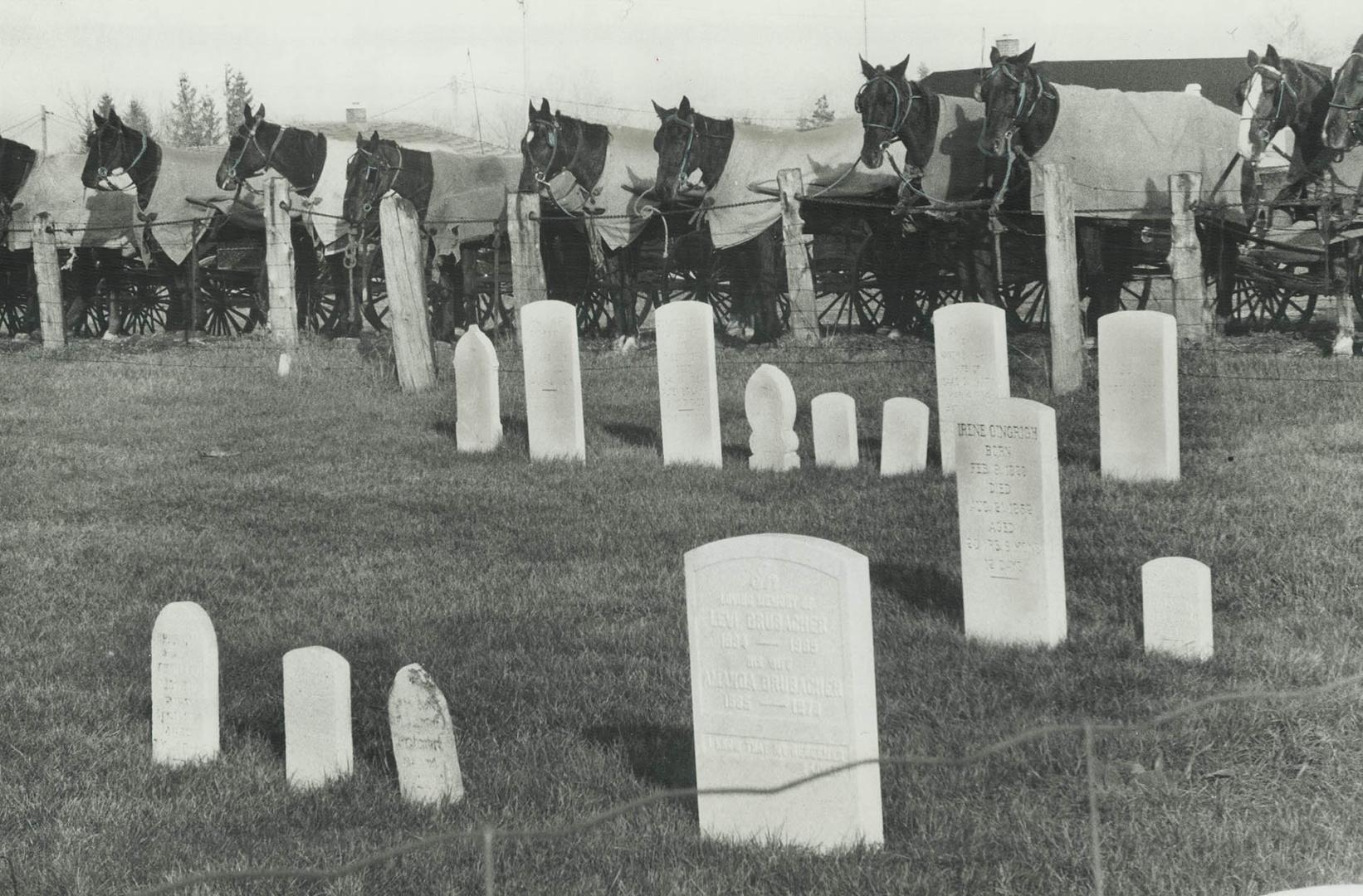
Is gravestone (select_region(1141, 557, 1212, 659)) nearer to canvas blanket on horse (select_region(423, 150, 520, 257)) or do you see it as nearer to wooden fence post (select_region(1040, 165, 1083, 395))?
wooden fence post (select_region(1040, 165, 1083, 395))

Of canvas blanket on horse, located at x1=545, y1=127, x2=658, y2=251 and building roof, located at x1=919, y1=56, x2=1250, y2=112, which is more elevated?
building roof, located at x1=919, y1=56, x2=1250, y2=112

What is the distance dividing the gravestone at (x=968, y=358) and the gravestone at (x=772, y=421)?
3.26ft

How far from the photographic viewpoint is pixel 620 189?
802 inches

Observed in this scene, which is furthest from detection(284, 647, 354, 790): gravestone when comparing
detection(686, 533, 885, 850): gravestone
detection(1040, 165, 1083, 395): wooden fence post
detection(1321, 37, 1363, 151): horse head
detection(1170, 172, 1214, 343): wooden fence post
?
detection(1321, 37, 1363, 151): horse head

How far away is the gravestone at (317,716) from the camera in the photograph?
5324 mm

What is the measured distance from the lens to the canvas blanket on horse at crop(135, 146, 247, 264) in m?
21.6

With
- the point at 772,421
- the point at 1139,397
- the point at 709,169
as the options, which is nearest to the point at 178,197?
the point at 709,169

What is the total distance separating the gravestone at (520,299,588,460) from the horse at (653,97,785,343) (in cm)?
739

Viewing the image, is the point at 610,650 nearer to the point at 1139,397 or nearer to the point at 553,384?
the point at 1139,397

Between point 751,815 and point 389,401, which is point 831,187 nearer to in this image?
point 389,401

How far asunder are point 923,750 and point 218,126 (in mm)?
85865

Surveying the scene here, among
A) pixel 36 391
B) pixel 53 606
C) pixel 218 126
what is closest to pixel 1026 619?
pixel 53 606

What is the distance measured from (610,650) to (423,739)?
73.0 inches

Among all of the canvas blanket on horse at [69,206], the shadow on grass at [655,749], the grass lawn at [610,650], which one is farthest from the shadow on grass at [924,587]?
the canvas blanket on horse at [69,206]
